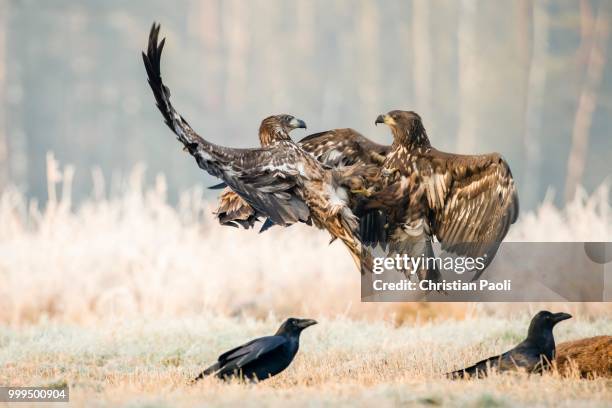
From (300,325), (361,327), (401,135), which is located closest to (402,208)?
(401,135)

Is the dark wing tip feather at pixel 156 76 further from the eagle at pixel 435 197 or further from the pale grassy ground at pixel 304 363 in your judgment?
the pale grassy ground at pixel 304 363

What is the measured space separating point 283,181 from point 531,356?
194 centimetres

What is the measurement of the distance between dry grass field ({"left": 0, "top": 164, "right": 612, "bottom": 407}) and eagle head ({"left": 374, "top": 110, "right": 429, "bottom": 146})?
1545 mm

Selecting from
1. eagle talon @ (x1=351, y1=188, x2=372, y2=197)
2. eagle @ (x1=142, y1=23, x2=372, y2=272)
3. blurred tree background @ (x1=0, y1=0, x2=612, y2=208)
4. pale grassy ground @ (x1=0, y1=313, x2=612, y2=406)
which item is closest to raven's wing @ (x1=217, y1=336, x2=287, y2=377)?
pale grassy ground @ (x1=0, y1=313, x2=612, y2=406)

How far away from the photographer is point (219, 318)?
10.2 meters

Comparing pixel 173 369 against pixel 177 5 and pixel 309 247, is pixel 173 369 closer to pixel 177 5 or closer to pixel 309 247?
pixel 309 247

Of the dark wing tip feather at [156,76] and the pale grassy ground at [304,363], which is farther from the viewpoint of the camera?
the dark wing tip feather at [156,76]

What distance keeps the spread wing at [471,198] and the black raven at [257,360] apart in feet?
4.65

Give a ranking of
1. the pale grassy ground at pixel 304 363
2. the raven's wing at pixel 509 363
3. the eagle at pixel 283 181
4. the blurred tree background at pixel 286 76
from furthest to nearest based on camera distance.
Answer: the blurred tree background at pixel 286 76
the raven's wing at pixel 509 363
the eagle at pixel 283 181
the pale grassy ground at pixel 304 363

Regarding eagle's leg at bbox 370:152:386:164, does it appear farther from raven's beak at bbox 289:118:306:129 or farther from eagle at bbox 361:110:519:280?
raven's beak at bbox 289:118:306:129

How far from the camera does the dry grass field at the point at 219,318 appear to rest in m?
6.06

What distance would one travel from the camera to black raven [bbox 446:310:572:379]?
21.5 feet

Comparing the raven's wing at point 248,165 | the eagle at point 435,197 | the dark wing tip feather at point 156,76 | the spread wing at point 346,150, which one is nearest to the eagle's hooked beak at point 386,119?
the eagle at point 435,197

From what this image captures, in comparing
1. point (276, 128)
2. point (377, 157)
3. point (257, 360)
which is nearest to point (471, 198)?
point (377, 157)
